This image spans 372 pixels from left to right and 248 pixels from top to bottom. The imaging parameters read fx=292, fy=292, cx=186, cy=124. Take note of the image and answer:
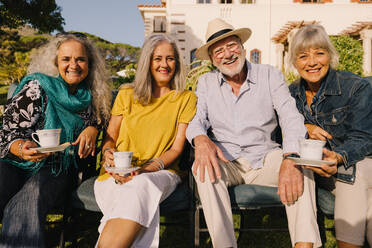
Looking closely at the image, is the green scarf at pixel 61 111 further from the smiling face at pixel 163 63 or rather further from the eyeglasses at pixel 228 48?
the eyeglasses at pixel 228 48

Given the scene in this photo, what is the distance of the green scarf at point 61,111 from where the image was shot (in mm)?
2463

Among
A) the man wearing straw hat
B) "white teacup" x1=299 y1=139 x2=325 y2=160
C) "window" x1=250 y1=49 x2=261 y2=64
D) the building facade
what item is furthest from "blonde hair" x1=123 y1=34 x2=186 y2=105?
"window" x1=250 y1=49 x2=261 y2=64

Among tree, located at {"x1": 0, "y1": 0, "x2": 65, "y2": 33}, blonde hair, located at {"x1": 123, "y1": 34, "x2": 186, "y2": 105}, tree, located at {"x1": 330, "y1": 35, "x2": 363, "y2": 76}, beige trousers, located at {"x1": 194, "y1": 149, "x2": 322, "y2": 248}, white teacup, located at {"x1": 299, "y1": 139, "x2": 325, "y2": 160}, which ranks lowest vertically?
beige trousers, located at {"x1": 194, "y1": 149, "x2": 322, "y2": 248}

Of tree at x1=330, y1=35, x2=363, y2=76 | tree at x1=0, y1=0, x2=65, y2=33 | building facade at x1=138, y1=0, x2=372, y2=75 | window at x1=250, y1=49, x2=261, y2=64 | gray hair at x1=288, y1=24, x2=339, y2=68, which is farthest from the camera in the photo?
window at x1=250, y1=49, x2=261, y2=64

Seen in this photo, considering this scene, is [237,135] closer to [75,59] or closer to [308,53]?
[308,53]

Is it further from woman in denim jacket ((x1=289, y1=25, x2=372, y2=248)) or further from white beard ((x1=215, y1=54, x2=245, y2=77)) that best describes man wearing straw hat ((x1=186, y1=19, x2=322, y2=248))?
woman in denim jacket ((x1=289, y1=25, x2=372, y2=248))

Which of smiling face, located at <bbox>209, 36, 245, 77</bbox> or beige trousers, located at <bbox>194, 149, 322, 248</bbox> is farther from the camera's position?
smiling face, located at <bbox>209, 36, 245, 77</bbox>

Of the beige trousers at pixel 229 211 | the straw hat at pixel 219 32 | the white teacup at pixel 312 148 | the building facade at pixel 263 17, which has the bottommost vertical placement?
the beige trousers at pixel 229 211

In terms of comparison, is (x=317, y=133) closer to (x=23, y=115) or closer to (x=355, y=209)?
(x=355, y=209)

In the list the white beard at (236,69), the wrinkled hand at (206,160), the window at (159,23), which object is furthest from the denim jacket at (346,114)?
the window at (159,23)

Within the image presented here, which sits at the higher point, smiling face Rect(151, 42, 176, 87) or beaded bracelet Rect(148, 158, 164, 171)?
smiling face Rect(151, 42, 176, 87)

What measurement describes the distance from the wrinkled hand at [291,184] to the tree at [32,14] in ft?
44.2

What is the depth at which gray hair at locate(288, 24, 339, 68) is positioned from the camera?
2.46m

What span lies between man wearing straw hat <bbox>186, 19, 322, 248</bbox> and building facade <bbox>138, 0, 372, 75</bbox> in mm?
14897
